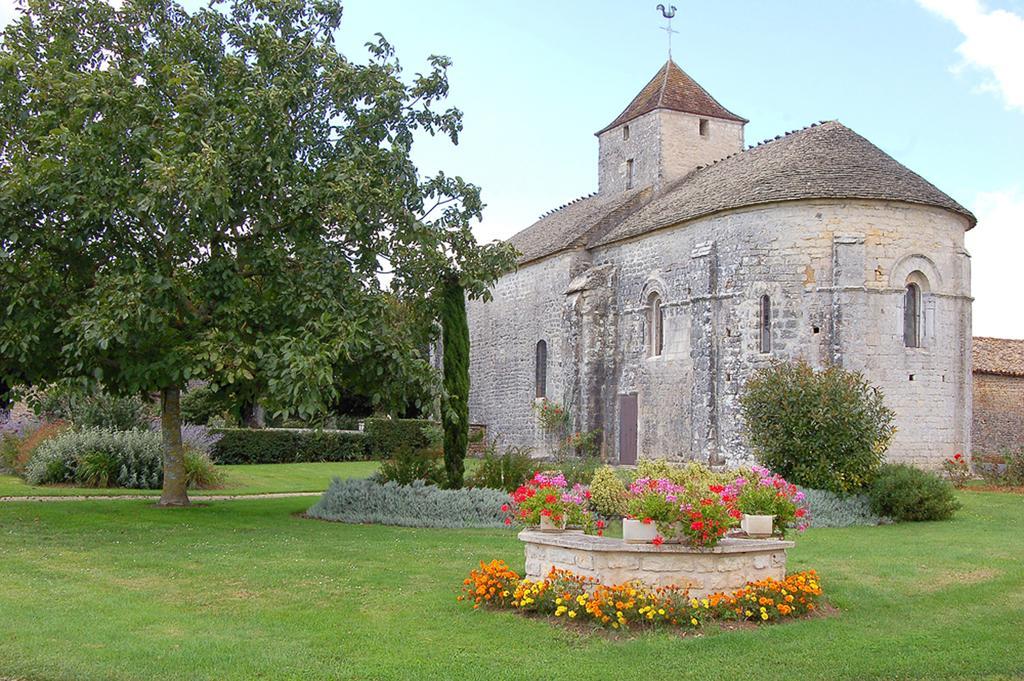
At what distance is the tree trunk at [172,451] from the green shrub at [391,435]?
1637 centimetres

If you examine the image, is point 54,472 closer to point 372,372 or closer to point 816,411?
point 372,372

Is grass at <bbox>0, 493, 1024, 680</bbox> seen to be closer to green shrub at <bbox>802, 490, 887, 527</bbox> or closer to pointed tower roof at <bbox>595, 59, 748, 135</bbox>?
green shrub at <bbox>802, 490, 887, 527</bbox>

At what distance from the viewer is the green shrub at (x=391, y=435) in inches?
1328

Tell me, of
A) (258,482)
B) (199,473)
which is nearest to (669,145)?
(258,482)

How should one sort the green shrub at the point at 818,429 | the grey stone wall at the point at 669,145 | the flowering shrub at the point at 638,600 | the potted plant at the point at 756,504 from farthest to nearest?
the grey stone wall at the point at 669,145 < the green shrub at the point at 818,429 < the potted plant at the point at 756,504 < the flowering shrub at the point at 638,600

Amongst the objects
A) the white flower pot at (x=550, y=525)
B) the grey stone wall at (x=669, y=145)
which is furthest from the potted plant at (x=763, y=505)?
the grey stone wall at (x=669, y=145)

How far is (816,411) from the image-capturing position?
699 inches

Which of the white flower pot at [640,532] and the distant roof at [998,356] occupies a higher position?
the distant roof at [998,356]

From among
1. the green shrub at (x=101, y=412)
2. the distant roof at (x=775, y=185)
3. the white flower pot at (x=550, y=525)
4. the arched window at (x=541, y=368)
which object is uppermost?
the distant roof at (x=775, y=185)

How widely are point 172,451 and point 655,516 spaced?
10.7m

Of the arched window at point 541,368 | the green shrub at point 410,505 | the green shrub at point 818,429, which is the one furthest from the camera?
the arched window at point 541,368

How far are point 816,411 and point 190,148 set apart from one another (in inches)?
448

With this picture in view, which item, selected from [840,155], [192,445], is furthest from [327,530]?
[840,155]

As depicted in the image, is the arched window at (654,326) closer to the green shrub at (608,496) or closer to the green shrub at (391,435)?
the green shrub at (391,435)
